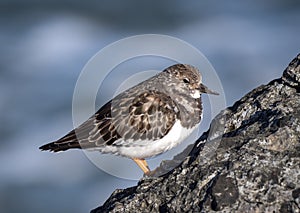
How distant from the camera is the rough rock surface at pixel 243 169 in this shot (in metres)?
3.79

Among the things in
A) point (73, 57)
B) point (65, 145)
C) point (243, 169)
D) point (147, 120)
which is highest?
point (73, 57)

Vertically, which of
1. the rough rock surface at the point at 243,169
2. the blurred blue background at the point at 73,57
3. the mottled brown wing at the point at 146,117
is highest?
the blurred blue background at the point at 73,57

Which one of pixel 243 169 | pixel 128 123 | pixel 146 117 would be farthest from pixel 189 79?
pixel 243 169

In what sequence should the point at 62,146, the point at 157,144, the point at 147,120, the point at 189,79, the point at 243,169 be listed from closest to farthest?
the point at 243,169
the point at 157,144
the point at 147,120
the point at 62,146
the point at 189,79

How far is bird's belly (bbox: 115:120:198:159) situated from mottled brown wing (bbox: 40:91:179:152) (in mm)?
42

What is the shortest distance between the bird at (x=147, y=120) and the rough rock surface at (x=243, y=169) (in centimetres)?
112

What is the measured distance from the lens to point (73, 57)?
16453 millimetres

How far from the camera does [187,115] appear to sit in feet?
20.5

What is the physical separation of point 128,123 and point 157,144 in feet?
1.23

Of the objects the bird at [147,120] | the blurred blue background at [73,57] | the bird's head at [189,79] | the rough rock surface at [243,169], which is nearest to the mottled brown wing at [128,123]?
the bird at [147,120]

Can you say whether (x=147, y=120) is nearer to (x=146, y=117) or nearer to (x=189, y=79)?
(x=146, y=117)

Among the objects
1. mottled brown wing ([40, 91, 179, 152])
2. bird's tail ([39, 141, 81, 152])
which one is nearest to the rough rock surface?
mottled brown wing ([40, 91, 179, 152])

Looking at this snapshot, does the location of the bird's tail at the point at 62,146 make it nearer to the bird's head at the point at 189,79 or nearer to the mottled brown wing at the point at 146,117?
the mottled brown wing at the point at 146,117

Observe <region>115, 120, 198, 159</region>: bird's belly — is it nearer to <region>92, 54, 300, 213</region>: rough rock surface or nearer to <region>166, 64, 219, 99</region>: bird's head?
<region>166, 64, 219, 99</region>: bird's head
